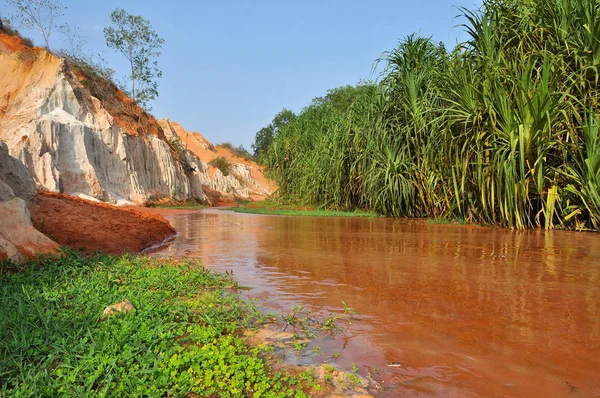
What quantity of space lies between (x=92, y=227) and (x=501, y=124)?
7.58 meters

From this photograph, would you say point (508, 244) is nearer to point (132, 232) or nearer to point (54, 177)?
point (132, 232)

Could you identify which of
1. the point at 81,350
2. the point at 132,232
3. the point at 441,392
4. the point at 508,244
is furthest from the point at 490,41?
the point at 81,350

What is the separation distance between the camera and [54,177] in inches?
701

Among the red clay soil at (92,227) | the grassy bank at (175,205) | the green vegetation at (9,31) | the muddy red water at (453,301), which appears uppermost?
the green vegetation at (9,31)

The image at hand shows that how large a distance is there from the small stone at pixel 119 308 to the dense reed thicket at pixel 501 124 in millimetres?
6798

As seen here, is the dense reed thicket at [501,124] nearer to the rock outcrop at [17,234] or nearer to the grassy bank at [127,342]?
the grassy bank at [127,342]

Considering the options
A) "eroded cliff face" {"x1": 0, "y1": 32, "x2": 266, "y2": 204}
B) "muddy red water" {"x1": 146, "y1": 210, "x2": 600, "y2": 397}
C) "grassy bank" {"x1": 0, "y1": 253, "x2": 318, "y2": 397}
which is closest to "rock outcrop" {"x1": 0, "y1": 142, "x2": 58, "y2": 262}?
"grassy bank" {"x1": 0, "y1": 253, "x2": 318, "y2": 397}

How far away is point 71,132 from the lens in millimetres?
19844

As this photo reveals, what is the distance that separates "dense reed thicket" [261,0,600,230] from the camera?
751cm

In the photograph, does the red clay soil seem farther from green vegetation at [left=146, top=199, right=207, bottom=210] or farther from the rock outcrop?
green vegetation at [left=146, top=199, right=207, bottom=210]

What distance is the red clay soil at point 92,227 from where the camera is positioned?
227 inches

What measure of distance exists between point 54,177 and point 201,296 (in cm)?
1741

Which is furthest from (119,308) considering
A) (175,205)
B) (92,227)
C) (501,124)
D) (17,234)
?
(175,205)

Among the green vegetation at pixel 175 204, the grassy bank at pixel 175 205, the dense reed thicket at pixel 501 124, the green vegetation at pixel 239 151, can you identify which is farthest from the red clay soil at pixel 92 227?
the green vegetation at pixel 239 151
